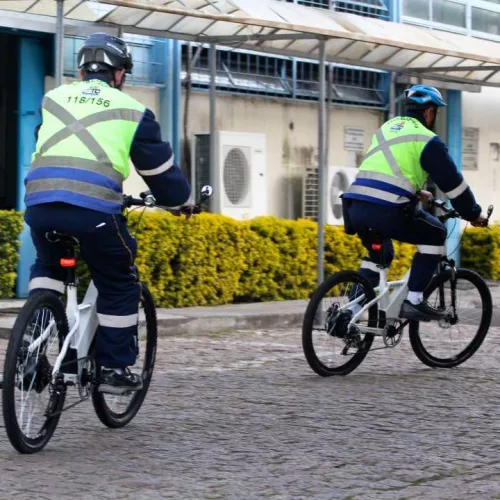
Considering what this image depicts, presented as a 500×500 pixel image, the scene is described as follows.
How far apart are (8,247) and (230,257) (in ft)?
8.24

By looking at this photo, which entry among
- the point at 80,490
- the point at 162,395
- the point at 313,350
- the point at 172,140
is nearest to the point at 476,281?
the point at 313,350

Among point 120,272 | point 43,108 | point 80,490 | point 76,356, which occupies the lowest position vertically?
point 80,490

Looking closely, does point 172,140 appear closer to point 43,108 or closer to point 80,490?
point 43,108

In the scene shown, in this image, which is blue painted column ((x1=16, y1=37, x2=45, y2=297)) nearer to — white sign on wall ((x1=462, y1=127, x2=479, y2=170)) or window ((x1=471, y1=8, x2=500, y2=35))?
white sign on wall ((x1=462, y1=127, x2=479, y2=170))

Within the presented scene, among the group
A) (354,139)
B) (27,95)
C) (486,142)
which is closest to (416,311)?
(27,95)

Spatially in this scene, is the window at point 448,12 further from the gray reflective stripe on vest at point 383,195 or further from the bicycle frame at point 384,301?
the gray reflective stripe on vest at point 383,195

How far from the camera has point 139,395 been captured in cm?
688

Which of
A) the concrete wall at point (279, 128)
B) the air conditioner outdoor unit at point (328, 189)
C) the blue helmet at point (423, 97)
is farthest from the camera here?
the air conditioner outdoor unit at point (328, 189)

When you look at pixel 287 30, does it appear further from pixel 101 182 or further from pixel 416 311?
pixel 101 182

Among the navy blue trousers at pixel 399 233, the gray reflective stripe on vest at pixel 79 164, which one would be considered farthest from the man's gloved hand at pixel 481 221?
the gray reflective stripe on vest at pixel 79 164

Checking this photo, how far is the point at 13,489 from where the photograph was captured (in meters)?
5.27

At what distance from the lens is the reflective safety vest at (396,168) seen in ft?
28.5

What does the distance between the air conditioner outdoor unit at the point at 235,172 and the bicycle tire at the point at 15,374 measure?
8572 millimetres

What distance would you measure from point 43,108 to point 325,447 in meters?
2.01
